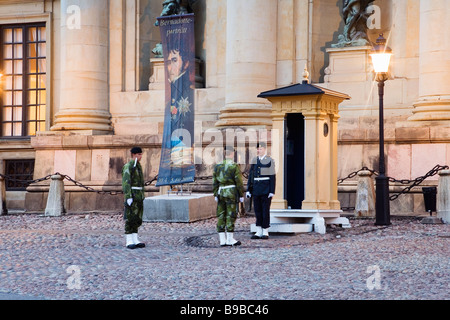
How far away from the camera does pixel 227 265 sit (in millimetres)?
12820

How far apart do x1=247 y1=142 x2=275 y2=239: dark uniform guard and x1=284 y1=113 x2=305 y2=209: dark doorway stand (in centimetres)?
197

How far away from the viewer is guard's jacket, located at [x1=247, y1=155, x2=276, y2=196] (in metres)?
16.7

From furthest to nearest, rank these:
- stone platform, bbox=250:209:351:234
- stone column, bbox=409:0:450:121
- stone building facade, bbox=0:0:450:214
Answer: stone building facade, bbox=0:0:450:214
stone column, bbox=409:0:450:121
stone platform, bbox=250:209:351:234

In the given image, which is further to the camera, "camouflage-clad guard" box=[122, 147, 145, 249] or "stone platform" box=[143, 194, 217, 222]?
"stone platform" box=[143, 194, 217, 222]

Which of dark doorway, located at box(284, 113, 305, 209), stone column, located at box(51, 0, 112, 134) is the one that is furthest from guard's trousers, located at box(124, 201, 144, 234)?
stone column, located at box(51, 0, 112, 134)

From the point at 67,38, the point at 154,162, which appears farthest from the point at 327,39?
the point at 67,38

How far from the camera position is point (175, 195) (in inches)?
868

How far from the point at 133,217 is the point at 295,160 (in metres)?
4.66

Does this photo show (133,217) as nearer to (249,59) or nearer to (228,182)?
(228,182)

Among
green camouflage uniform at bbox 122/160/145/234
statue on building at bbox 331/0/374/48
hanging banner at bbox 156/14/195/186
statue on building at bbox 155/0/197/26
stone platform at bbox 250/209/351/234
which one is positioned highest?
statue on building at bbox 155/0/197/26

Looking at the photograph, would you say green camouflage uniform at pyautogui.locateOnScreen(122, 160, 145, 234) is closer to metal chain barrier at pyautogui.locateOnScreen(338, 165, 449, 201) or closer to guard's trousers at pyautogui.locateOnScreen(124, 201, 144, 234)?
guard's trousers at pyautogui.locateOnScreen(124, 201, 144, 234)

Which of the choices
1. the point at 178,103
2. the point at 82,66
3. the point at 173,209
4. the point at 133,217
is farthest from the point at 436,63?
the point at 82,66

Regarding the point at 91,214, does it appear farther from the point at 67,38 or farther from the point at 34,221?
the point at 67,38

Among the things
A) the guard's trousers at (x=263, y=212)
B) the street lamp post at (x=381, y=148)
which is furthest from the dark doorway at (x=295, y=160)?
the guard's trousers at (x=263, y=212)
